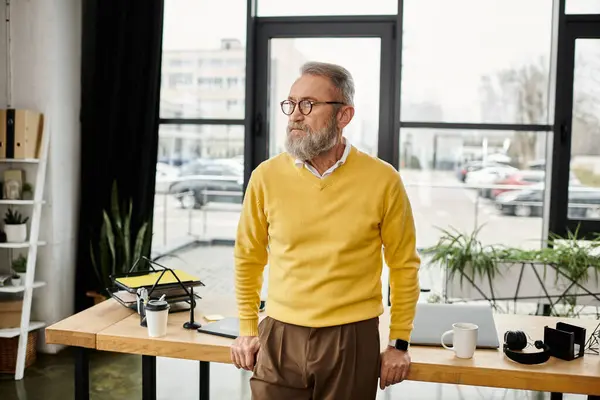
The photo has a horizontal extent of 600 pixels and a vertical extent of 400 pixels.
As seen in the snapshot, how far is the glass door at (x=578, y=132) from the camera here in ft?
14.1

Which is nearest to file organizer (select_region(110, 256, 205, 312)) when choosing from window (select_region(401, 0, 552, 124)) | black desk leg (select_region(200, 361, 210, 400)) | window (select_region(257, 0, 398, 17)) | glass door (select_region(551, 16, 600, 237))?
black desk leg (select_region(200, 361, 210, 400))

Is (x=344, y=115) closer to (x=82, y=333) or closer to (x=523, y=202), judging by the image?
(x=82, y=333)

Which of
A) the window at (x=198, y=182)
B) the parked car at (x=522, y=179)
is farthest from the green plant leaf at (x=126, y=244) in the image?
the parked car at (x=522, y=179)

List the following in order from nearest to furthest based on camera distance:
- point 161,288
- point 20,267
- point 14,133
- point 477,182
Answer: point 161,288, point 14,133, point 20,267, point 477,182

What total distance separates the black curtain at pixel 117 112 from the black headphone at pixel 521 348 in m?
3.11

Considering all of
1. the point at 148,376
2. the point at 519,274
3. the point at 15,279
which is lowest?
the point at 148,376

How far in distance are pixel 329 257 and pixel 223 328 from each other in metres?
0.66

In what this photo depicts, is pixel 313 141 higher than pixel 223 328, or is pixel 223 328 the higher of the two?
pixel 313 141

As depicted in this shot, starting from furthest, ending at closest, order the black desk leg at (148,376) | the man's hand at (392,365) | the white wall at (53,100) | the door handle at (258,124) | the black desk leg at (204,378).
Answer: the door handle at (258,124), the white wall at (53,100), the black desk leg at (204,378), the black desk leg at (148,376), the man's hand at (392,365)

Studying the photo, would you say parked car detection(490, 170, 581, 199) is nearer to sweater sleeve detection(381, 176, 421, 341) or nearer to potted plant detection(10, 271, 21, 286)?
sweater sleeve detection(381, 176, 421, 341)

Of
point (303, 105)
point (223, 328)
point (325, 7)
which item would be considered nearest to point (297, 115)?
point (303, 105)

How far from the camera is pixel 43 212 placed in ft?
14.1

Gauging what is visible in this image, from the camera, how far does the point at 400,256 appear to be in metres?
1.86

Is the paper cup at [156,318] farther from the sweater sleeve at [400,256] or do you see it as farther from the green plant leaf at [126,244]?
the green plant leaf at [126,244]
